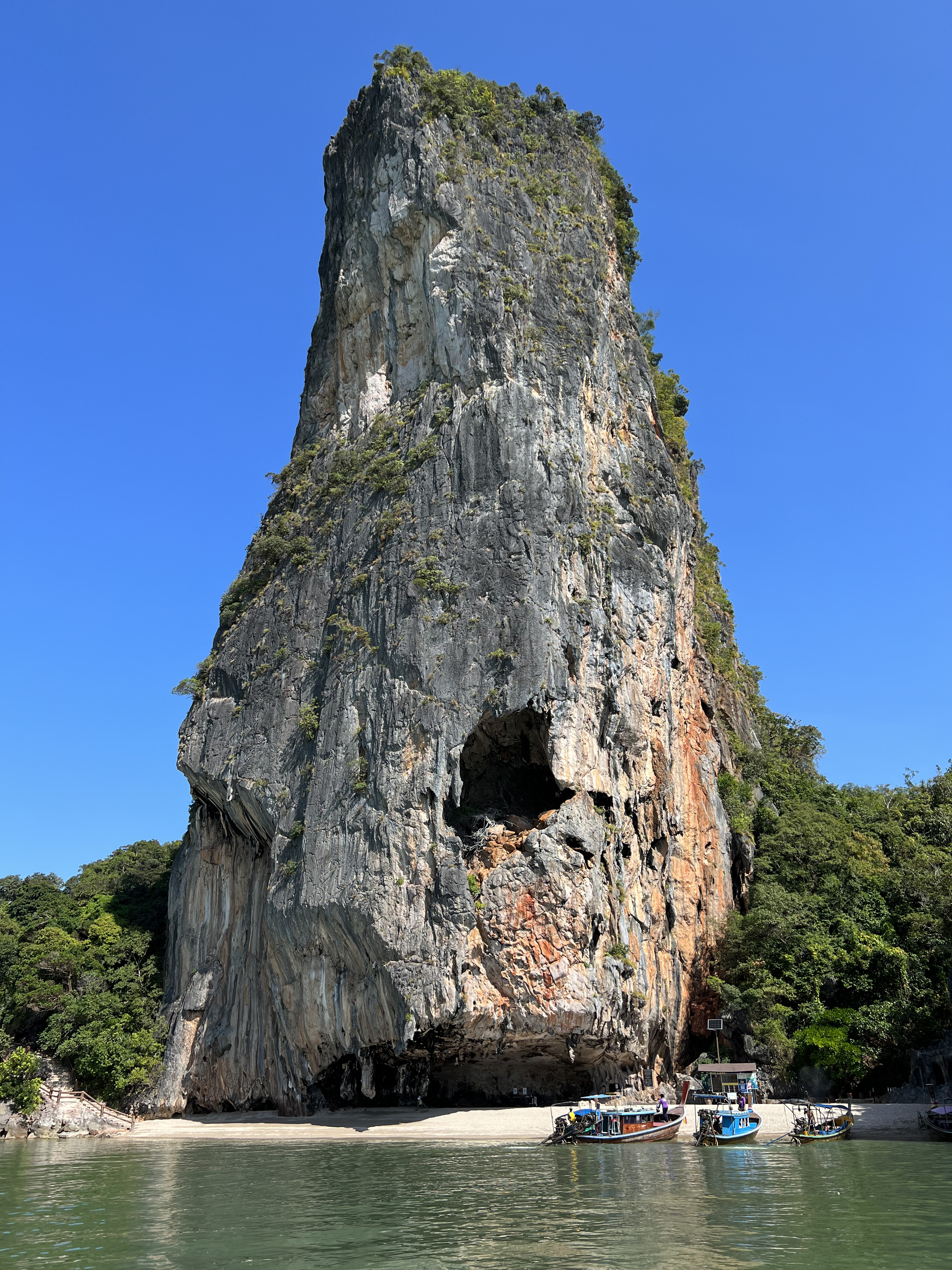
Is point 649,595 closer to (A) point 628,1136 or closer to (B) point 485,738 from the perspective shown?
(B) point 485,738

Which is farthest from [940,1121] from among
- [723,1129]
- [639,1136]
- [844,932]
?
[844,932]

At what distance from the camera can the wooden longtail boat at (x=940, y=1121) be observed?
79.5 ft

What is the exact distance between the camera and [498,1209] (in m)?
16.7

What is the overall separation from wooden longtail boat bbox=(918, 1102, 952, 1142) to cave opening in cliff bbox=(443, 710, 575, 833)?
13.3 meters

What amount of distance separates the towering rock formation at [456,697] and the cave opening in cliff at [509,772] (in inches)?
5.7

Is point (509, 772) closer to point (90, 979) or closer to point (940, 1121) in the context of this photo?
point (940, 1121)

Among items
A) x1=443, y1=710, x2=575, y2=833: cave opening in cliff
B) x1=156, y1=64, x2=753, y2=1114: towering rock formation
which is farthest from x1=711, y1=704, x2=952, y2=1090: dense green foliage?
x1=443, y1=710, x2=575, y2=833: cave opening in cliff

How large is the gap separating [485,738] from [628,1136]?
43.4ft

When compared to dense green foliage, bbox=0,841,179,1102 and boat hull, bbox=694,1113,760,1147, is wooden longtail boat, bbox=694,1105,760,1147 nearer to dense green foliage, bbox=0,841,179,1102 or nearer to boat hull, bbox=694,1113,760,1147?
boat hull, bbox=694,1113,760,1147

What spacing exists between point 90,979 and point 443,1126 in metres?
17.4

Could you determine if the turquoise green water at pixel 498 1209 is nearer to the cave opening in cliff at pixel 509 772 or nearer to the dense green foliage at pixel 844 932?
the dense green foliage at pixel 844 932

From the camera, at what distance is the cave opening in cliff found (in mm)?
33219

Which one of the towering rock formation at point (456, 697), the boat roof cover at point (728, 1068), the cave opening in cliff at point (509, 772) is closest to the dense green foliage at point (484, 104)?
the towering rock formation at point (456, 697)

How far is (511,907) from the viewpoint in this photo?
3005 cm
